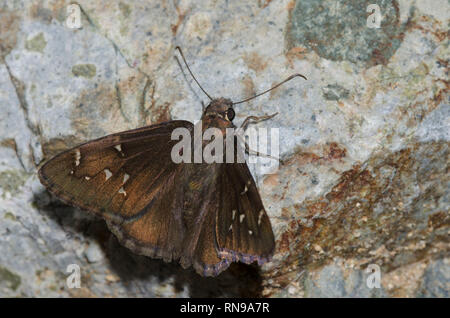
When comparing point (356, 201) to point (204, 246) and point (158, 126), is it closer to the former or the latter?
point (204, 246)

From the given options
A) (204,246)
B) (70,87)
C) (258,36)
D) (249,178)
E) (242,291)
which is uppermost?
(258,36)

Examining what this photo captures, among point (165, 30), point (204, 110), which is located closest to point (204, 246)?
point (204, 110)

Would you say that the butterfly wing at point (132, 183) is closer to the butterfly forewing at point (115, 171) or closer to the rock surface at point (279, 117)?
the butterfly forewing at point (115, 171)

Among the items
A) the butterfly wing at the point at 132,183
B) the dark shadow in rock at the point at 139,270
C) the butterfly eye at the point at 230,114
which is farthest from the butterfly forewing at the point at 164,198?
the dark shadow in rock at the point at 139,270

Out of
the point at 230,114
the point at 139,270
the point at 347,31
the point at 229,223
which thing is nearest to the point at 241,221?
the point at 229,223

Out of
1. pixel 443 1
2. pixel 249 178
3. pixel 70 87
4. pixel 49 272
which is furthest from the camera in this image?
pixel 49 272

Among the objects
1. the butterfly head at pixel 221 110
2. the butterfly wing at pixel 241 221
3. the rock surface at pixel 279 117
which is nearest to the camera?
the butterfly wing at pixel 241 221

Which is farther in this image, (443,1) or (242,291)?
(242,291)
